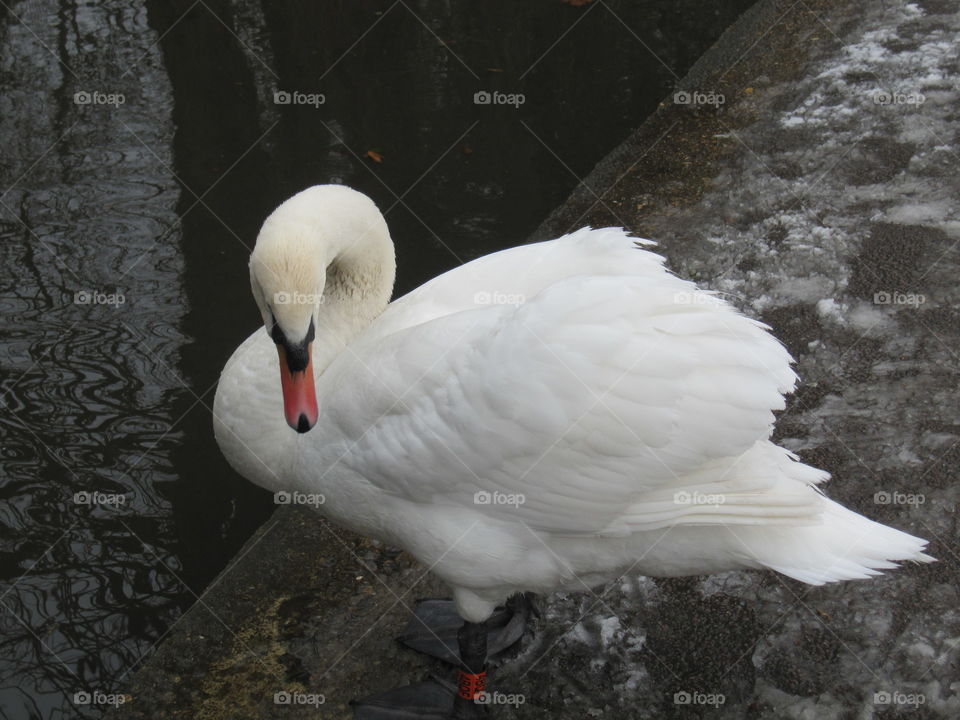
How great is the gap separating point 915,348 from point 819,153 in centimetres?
175

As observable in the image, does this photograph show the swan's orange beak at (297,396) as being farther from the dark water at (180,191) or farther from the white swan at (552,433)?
the dark water at (180,191)

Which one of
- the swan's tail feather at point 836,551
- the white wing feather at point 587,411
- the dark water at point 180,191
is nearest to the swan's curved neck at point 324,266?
the white wing feather at point 587,411

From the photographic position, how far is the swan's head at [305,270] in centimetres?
297

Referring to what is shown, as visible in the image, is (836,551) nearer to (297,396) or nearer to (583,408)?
(583,408)

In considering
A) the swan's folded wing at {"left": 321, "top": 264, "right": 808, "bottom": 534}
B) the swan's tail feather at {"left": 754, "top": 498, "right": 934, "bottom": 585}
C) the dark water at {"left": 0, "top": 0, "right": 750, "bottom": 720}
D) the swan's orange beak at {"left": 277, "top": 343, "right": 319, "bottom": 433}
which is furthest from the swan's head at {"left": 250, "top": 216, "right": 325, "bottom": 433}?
the dark water at {"left": 0, "top": 0, "right": 750, "bottom": 720}

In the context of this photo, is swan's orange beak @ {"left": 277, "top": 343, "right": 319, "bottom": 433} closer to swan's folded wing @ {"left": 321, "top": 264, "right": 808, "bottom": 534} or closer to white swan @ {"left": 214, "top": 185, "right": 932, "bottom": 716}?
white swan @ {"left": 214, "top": 185, "right": 932, "bottom": 716}

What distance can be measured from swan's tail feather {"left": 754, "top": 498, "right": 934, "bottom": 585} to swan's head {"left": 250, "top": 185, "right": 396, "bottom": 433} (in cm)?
137

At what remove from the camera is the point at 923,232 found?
5105mm

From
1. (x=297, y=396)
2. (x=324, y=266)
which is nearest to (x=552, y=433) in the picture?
(x=297, y=396)

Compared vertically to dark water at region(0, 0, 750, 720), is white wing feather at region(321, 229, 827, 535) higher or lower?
higher

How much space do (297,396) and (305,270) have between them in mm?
356

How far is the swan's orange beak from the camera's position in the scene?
3018 mm

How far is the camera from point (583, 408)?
2871 millimetres

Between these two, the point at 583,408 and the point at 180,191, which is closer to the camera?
the point at 583,408
